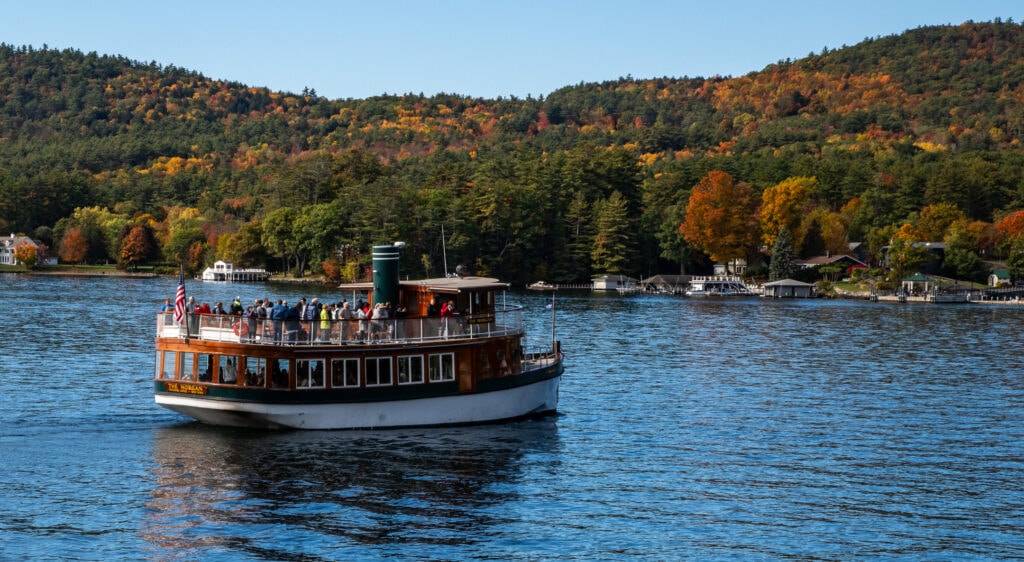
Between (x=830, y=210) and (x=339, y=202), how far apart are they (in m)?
75.1

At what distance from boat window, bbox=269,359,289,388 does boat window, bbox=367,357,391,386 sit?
9.11 ft

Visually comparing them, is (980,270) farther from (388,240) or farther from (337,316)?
(337,316)

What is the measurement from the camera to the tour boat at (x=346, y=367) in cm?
3766

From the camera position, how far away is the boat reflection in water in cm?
2781

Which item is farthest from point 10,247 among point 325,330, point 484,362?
point 484,362

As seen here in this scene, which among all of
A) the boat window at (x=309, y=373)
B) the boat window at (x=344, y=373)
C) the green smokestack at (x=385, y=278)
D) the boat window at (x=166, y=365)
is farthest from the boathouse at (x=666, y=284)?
the boat window at (x=166, y=365)

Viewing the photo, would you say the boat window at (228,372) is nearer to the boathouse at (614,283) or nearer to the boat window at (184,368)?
the boat window at (184,368)

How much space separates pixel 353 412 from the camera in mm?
38719

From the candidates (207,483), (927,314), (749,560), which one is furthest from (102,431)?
(927,314)

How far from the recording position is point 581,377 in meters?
55.9

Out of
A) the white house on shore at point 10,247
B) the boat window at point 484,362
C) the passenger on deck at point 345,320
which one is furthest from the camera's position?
the white house on shore at point 10,247

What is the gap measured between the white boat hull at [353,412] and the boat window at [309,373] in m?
0.73

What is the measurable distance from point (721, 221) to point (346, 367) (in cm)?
11693

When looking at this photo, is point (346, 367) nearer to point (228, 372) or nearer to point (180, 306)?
point (228, 372)
